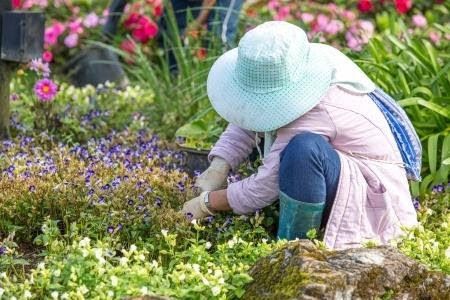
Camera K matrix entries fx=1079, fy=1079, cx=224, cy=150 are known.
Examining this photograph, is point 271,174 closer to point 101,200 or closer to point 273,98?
point 273,98

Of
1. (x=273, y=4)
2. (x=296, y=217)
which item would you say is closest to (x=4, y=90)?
(x=296, y=217)

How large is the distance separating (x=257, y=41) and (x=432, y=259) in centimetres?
99

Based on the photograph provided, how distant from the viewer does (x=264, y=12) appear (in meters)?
9.56

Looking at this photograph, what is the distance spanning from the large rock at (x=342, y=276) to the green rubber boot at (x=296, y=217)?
0.65 m

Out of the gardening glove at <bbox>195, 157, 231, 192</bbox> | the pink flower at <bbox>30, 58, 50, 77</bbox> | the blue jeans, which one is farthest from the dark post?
the blue jeans

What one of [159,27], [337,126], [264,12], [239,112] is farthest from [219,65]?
[264,12]

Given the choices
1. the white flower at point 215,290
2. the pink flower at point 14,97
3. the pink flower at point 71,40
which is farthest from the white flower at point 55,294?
the pink flower at point 71,40

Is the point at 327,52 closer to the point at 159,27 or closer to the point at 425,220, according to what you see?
the point at 425,220

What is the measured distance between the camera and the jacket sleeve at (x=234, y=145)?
170 inches

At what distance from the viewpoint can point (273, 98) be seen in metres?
3.88

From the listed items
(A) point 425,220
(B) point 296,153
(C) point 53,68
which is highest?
(B) point 296,153

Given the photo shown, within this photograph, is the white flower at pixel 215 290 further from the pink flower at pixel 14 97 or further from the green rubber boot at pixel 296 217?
the pink flower at pixel 14 97

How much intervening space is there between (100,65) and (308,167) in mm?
4104

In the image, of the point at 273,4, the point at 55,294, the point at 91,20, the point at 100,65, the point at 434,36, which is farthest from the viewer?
the point at 273,4
